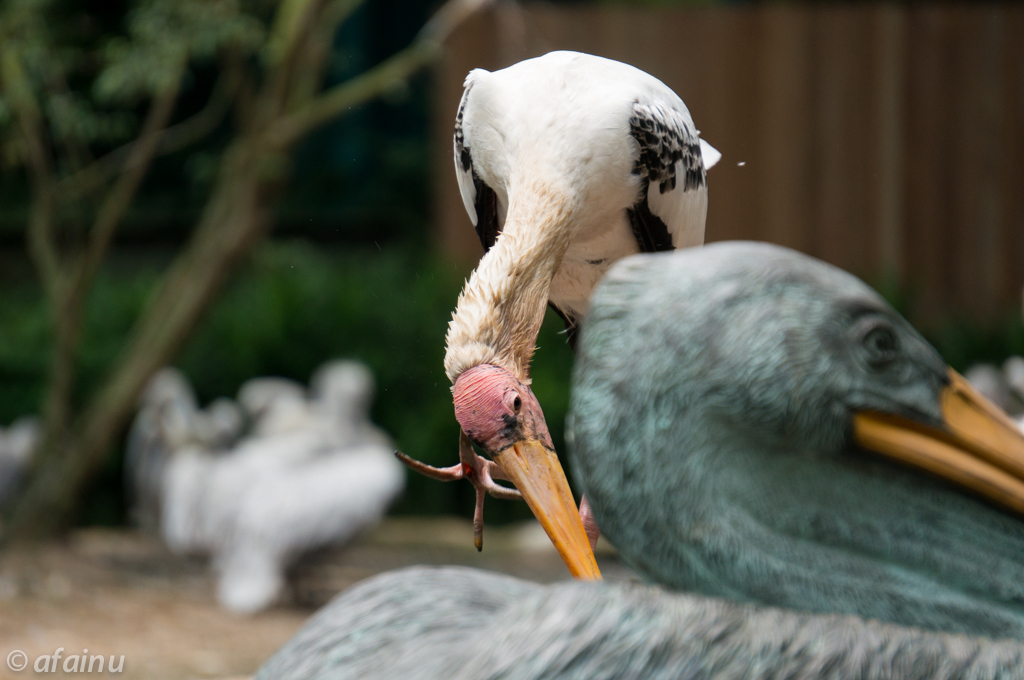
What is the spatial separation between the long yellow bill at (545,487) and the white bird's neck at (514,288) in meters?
0.10

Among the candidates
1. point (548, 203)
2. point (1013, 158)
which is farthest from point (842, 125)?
point (1013, 158)

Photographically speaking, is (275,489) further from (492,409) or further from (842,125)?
(492,409)

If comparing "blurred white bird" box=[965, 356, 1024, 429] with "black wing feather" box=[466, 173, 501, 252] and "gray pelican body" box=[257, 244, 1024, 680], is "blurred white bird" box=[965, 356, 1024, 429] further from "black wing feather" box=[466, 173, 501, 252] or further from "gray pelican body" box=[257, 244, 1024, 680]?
"gray pelican body" box=[257, 244, 1024, 680]

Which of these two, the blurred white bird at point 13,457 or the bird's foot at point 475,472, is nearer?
the bird's foot at point 475,472

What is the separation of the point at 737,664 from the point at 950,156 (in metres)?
4.39

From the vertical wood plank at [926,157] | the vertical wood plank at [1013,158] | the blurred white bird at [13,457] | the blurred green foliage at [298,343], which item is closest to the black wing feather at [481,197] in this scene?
the vertical wood plank at [926,157]

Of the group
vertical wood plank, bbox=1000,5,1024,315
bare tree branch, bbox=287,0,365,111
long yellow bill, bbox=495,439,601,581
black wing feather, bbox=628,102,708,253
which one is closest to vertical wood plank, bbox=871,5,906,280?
vertical wood plank, bbox=1000,5,1024,315

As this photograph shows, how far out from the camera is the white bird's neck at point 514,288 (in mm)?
1273

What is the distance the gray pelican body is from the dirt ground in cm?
216

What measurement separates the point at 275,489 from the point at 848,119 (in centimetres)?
277

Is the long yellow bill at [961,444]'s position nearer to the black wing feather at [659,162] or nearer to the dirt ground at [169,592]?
the black wing feather at [659,162]

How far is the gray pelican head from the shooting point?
2.82ft

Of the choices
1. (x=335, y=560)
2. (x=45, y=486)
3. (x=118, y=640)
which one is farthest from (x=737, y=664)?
(x=45, y=486)

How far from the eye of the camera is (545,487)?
4.15 feet
